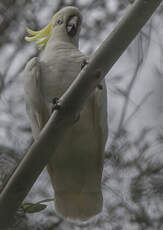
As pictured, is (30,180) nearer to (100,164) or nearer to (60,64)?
(100,164)

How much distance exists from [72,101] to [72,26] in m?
1.12

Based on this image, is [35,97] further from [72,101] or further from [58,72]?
[72,101]

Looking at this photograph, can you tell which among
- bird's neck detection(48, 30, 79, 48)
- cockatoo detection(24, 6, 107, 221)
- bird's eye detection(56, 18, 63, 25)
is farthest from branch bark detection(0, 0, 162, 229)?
bird's eye detection(56, 18, 63, 25)

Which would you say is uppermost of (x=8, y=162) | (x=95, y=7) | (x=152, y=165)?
(x=95, y=7)

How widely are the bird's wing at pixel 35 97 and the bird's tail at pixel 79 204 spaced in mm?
415

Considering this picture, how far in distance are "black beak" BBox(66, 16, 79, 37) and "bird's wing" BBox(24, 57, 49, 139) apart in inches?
18.1

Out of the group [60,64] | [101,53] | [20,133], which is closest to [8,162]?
[20,133]

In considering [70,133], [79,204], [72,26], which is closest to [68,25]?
[72,26]

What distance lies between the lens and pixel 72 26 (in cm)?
291

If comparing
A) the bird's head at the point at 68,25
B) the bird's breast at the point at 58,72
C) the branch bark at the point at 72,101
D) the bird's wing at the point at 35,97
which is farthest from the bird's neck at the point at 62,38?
the branch bark at the point at 72,101

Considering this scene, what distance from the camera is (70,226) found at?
3.25 meters

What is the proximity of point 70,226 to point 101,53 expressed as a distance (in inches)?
70.2

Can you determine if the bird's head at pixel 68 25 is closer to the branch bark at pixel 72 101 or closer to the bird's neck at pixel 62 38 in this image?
the bird's neck at pixel 62 38

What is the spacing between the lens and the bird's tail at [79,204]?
7.95 feet
